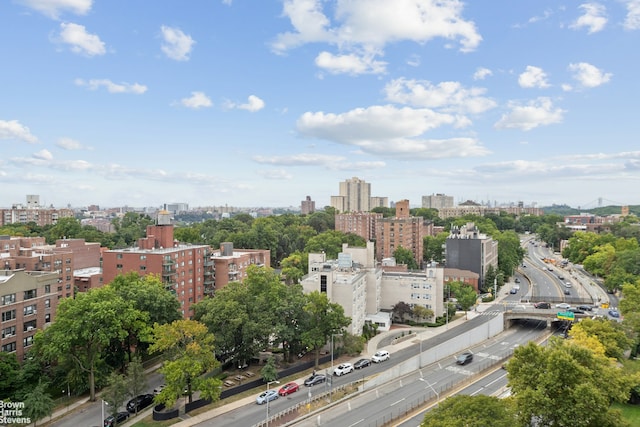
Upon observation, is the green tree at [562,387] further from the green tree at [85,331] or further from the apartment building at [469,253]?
the apartment building at [469,253]

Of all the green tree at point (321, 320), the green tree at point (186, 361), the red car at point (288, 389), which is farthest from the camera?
the green tree at point (321, 320)

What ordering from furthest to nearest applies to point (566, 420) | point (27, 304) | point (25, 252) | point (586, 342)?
point (25, 252) < point (27, 304) < point (586, 342) < point (566, 420)

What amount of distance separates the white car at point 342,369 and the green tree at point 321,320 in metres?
2.98

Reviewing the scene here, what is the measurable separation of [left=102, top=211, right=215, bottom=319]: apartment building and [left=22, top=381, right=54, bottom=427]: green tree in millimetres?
29570

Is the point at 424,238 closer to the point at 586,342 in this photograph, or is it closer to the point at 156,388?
the point at 586,342

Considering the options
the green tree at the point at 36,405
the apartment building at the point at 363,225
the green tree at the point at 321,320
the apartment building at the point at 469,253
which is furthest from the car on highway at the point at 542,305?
the green tree at the point at 36,405

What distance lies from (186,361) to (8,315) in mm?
23778

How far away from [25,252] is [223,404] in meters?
54.7

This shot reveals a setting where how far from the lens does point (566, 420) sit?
103 ft

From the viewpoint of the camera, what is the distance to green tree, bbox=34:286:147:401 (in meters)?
45.2

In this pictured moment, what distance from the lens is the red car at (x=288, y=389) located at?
4903cm

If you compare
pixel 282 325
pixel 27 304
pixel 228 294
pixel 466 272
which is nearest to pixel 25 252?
pixel 27 304

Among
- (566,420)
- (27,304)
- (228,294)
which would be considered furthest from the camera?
(228,294)

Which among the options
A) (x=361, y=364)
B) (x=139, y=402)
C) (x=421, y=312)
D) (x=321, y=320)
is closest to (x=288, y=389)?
(x=321, y=320)
